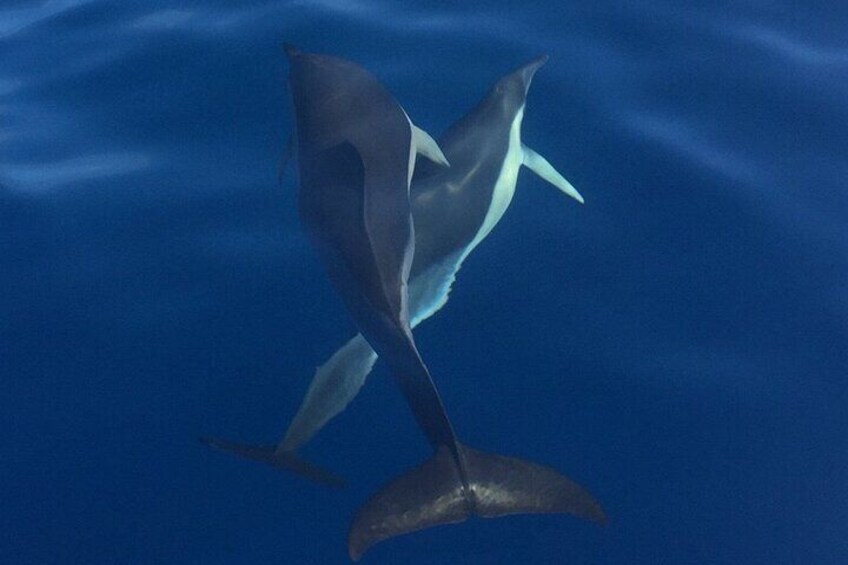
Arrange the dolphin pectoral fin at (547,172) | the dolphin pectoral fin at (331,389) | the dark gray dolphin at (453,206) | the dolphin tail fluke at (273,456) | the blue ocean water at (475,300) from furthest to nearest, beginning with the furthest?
the dolphin pectoral fin at (547,172), the dark gray dolphin at (453,206), the dolphin pectoral fin at (331,389), the blue ocean water at (475,300), the dolphin tail fluke at (273,456)

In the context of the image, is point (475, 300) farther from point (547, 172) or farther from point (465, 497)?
point (465, 497)

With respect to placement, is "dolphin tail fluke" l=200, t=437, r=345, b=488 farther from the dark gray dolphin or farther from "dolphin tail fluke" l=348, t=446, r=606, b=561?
"dolphin tail fluke" l=348, t=446, r=606, b=561

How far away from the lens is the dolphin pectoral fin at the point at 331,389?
6.98 metres

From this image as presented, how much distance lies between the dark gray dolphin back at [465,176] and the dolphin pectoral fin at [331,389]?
42.0 inches

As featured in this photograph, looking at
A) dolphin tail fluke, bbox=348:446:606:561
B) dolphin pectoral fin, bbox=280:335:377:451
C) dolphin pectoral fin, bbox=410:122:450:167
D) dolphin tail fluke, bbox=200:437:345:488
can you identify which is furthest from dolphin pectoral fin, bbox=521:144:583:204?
dolphin tail fluke, bbox=200:437:345:488

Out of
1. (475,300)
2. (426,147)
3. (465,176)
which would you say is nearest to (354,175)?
(426,147)

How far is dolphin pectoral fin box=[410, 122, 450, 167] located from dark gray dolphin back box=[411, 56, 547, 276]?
204 millimetres

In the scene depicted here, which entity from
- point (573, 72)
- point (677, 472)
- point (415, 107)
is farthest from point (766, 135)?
point (677, 472)

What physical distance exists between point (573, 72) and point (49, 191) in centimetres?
657

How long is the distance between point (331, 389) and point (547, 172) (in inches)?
142

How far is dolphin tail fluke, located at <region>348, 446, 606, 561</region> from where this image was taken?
607 cm

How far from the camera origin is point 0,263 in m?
8.72

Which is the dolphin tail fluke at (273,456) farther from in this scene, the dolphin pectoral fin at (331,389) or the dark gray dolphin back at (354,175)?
the dark gray dolphin back at (354,175)

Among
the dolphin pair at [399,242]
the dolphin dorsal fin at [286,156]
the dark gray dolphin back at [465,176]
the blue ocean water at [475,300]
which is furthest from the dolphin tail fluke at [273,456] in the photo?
the dolphin dorsal fin at [286,156]
